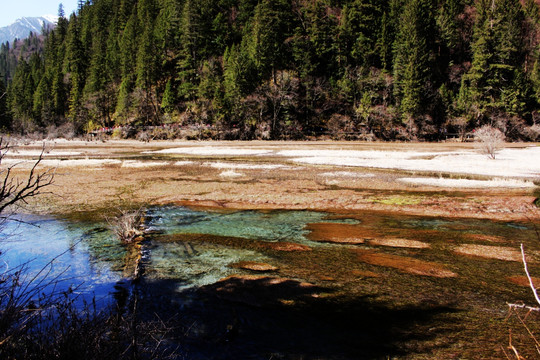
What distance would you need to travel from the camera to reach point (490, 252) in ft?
28.6

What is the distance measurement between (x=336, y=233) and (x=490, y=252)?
13.3ft

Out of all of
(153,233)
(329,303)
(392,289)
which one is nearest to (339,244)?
(392,289)

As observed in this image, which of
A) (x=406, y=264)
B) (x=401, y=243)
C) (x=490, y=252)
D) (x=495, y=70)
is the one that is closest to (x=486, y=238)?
(x=490, y=252)

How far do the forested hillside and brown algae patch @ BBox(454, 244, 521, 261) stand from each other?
52960 millimetres

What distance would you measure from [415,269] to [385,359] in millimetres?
3572

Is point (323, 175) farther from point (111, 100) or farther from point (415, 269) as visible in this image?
point (111, 100)

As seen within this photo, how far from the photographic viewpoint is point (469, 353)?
15.2 feet

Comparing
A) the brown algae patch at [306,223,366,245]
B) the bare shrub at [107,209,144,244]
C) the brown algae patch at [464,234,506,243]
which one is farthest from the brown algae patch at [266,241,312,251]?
the brown algae patch at [464,234,506,243]

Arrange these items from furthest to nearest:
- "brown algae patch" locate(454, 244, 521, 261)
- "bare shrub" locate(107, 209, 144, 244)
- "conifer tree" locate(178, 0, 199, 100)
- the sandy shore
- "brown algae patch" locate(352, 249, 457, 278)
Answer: "conifer tree" locate(178, 0, 199, 100) < the sandy shore < "bare shrub" locate(107, 209, 144, 244) < "brown algae patch" locate(454, 244, 521, 261) < "brown algae patch" locate(352, 249, 457, 278)

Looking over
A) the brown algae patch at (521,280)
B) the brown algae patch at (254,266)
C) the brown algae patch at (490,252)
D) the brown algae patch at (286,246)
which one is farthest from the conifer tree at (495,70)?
the brown algae patch at (254,266)

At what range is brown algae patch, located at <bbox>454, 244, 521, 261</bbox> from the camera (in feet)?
27.4

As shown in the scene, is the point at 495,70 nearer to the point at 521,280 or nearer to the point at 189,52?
the point at 189,52

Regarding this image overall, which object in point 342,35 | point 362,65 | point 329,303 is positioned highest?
point 342,35

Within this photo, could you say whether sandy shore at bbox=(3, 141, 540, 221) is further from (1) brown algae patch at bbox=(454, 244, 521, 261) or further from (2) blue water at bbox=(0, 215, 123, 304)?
(1) brown algae patch at bbox=(454, 244, 521, 261)
